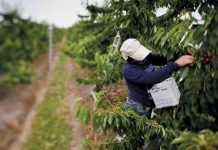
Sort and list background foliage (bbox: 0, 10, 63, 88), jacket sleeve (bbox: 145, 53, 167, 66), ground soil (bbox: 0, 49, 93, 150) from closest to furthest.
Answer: jacket sleeve (bbox: 145, 53, 167, 66)
ground soil (bbox: 0, 49, 93, 150)
background foliage (bbox: 0, 10, 63, 88)

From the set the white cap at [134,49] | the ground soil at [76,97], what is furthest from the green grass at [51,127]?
the white cap at [134,49]

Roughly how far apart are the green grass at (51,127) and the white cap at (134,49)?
24.1ft

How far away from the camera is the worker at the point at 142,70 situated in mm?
4527

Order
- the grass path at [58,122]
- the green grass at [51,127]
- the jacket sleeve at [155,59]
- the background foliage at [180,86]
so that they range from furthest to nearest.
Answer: the green grass at [51,127] → the grass path at [58,122] → the jacket sleeve at [155,59] → the background foliage at [180,86]

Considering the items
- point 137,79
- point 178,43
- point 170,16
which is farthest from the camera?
point 170,16

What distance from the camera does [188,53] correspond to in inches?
183

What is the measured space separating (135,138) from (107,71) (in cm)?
257

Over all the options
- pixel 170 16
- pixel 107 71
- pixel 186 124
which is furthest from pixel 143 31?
pixel 107 71

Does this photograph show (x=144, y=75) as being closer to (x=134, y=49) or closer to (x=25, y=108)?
(x=134, y=49)

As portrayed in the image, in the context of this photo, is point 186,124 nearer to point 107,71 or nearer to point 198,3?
point 198,3

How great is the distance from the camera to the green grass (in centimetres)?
1270

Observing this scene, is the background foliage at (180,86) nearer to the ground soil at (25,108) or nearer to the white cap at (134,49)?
the white cap at (134,49)

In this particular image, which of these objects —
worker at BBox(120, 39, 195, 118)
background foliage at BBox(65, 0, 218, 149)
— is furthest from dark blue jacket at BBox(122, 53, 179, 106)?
background foliage at BBox(65, 0, 218, 149)

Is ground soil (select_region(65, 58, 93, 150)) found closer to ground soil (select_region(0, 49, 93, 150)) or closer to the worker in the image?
ground soil (select_region(0, 49, 93, 150))
